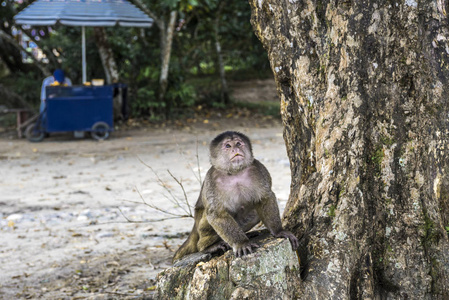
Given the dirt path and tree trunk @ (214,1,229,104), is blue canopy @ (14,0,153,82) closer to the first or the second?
the dirt path

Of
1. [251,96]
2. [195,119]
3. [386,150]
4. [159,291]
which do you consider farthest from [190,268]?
[251,96]

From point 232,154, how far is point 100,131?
10378 mm

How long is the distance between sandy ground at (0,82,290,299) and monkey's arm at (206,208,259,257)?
4.76 ft

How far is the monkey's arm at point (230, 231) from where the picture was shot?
3447 millimetres

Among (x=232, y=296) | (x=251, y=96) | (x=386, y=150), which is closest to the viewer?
(x=232, y=296)

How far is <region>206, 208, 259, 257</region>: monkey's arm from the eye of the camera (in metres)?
3.45

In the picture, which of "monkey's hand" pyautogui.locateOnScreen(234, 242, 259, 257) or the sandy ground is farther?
the sandy ground

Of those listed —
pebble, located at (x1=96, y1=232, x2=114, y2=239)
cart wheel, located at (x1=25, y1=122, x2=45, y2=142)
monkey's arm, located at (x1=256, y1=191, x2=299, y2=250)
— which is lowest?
pebble, located at (x1=96, y1=232, x2=114, y2=239)

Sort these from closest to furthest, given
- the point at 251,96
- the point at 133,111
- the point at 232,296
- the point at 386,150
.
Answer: the point at 232,296
the point at 386,150
the point at 133,111
the point at 251,96

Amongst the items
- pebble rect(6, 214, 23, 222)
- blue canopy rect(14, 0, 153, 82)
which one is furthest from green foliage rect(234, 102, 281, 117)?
pebble rect(6, 214, 23, 222)

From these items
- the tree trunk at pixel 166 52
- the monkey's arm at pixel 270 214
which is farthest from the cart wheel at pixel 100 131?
the monkey's arm at pixel 270 214

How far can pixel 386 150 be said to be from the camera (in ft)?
11.6

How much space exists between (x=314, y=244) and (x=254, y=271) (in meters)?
0.50

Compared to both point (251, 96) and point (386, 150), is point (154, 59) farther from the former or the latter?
point (386, 150)
